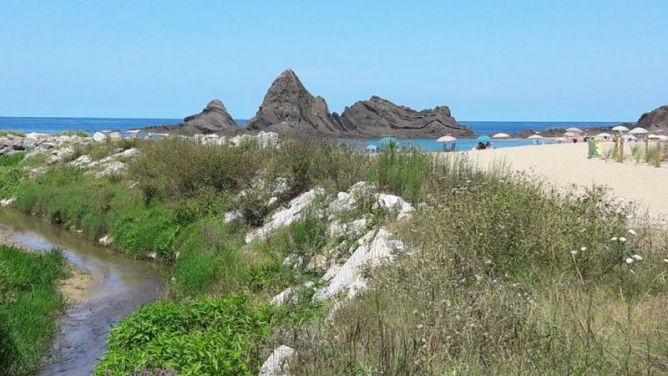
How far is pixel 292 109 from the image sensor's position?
81375 mm

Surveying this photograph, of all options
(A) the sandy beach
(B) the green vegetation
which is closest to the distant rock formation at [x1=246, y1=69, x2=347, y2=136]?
(A) the sandy beach

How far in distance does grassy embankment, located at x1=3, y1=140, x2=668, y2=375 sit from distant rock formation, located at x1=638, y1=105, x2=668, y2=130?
270 feet

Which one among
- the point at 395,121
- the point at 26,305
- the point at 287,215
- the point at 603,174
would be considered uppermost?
the point at 395,121

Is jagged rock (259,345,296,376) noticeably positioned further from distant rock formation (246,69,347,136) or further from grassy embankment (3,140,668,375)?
distant rock formation (246,69,347,136)

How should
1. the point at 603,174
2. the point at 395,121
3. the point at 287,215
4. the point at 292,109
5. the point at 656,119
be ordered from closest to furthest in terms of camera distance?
the point at 287,215
the point at 603,174
the point at 292,109
the point at 656,119
the point at 395,121

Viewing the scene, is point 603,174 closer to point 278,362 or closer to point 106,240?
point 106,240

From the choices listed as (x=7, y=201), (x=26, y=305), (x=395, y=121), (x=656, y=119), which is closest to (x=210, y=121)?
(x=395, y=121)

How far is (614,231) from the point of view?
7.05 meters

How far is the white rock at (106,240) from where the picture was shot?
53.3 ft

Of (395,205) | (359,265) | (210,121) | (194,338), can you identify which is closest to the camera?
(194,338)

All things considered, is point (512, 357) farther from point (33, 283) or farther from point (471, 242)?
point (33, 283)

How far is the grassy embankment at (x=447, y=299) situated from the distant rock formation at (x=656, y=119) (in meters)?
82.4

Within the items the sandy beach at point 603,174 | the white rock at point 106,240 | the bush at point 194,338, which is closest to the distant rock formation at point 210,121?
the sandy beach at point 603,174

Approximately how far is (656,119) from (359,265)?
8951 cm
